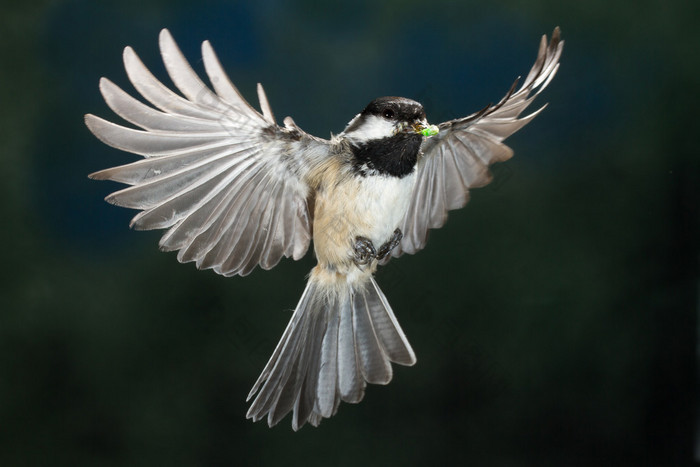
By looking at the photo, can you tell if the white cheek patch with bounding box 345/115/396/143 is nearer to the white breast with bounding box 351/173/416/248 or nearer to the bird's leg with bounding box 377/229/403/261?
the white breast with bounding box 351/173/416/248

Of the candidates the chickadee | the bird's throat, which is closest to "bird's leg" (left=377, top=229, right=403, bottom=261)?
the chickadee

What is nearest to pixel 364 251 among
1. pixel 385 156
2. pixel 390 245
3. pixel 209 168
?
pixel 390 245

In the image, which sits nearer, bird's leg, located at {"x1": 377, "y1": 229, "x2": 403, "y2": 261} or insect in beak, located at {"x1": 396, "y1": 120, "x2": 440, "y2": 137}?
insect in beak, located at {"x1": 396, "y1": 120, "x2": 440, "y2": 137}

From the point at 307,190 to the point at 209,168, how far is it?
6.3 inches

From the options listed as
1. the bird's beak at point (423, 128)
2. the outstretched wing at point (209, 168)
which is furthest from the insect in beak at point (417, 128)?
the outstretched wing at point (209, 168)

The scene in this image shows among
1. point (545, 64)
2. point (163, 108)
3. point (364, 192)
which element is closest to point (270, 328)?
point (364, 192)

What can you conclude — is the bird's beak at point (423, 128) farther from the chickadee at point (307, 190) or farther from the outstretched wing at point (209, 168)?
the outstretched wing at point (209, 168)

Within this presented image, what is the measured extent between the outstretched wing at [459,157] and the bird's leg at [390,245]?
2.6 inches

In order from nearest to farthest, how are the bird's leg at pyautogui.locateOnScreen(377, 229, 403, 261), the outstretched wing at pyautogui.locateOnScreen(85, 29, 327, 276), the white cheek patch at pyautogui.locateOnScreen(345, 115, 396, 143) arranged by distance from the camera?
the outstretched wing at pyautogui.locateOnScreen(85, 29, 327, 276), the white cheek patch at pyautogui.locateOnScreen(345, 115, 396, 143), the bird's leg at pyautogui.locateOnScreen(377, 229, 403, 261)

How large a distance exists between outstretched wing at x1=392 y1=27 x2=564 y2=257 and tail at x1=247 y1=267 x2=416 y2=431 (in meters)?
0.12

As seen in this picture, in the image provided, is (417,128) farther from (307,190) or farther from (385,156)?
(307,190)

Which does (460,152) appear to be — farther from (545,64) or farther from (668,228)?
(668,228)

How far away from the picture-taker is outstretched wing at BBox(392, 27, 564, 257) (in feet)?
3.39

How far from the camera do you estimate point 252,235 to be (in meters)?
1.04
